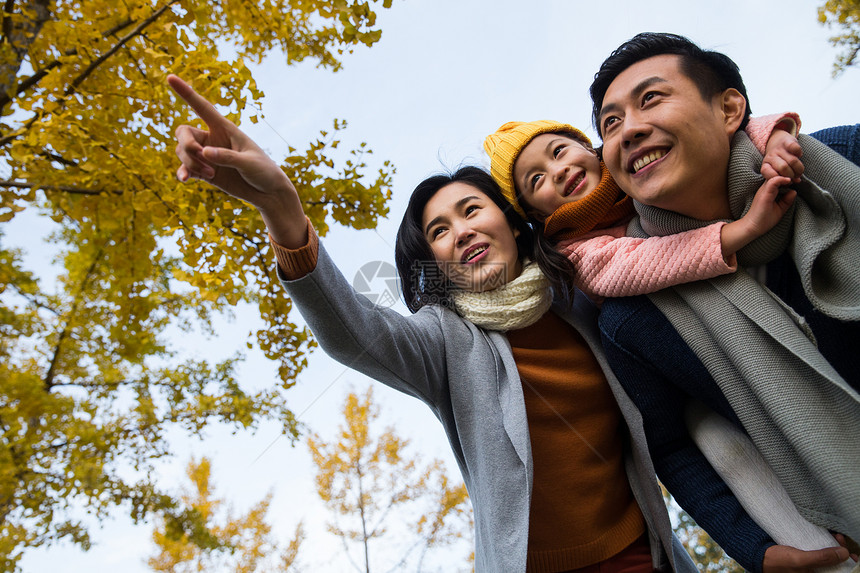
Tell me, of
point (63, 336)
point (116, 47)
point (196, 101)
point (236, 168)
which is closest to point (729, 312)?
point (236, 168)

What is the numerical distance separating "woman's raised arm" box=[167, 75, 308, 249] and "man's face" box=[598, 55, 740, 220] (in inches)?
34.8

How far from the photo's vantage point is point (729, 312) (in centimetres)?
128

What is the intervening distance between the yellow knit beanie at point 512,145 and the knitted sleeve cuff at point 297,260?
2.78ft

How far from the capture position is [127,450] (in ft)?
12.1

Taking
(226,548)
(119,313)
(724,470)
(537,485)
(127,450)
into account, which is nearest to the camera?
(724,470)

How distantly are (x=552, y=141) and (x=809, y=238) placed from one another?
818mm

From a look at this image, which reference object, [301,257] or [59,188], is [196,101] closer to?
[301,257]

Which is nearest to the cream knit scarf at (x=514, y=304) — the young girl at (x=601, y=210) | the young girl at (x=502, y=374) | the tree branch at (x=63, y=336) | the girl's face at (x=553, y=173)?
the young girl at (x=502, y=374)

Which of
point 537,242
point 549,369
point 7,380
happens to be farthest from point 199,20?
point 7,380

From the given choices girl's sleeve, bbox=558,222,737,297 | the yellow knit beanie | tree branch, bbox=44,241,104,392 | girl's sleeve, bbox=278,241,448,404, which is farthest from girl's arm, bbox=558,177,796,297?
tree branch, bbox=44,241,104,392

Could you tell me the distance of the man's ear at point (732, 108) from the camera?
1366mm

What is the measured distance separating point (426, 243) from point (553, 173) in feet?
1.64

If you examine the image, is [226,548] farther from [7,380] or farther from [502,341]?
[502,341]

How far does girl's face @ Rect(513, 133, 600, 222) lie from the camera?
5.42 feet
